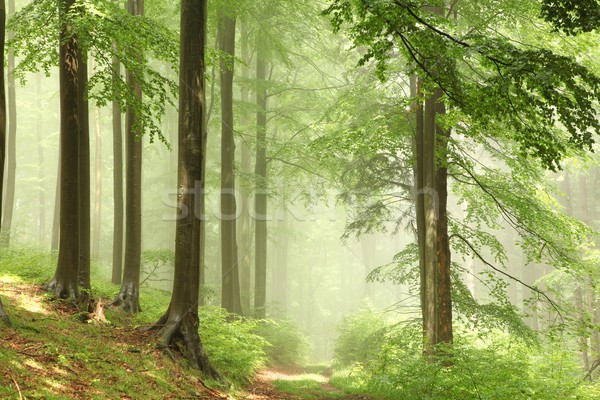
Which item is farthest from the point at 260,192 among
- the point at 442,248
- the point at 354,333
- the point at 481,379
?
the point at 481,379

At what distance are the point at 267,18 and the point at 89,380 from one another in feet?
42.0

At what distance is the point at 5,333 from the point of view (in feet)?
19.5

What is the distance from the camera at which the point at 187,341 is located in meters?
Result: 7.56

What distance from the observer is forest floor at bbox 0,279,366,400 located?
5023 millimetres

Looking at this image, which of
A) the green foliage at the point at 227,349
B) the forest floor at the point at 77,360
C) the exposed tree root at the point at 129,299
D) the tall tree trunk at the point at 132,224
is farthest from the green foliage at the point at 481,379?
the tall tree trunk at the point at 132,224

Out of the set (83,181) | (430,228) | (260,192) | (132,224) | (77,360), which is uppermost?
(260,192)

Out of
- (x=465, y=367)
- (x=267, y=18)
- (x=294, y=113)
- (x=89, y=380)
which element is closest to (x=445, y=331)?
(x=465, y=367)

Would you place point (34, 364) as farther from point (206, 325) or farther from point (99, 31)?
point (99, 31)

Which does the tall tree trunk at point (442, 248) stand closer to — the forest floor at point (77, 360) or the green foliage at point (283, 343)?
the forest floor at point (77, 360)

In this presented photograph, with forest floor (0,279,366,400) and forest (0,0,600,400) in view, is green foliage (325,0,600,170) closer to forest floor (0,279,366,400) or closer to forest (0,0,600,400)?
forest (0,0,600,400)

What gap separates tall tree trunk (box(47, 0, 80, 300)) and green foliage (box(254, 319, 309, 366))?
9343 millimetres

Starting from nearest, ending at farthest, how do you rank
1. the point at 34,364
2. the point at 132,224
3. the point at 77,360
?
the point at 34,364 → the point at 77,360 → the point at 132,224

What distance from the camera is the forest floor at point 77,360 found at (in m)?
5.02

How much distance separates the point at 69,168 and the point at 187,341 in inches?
145
